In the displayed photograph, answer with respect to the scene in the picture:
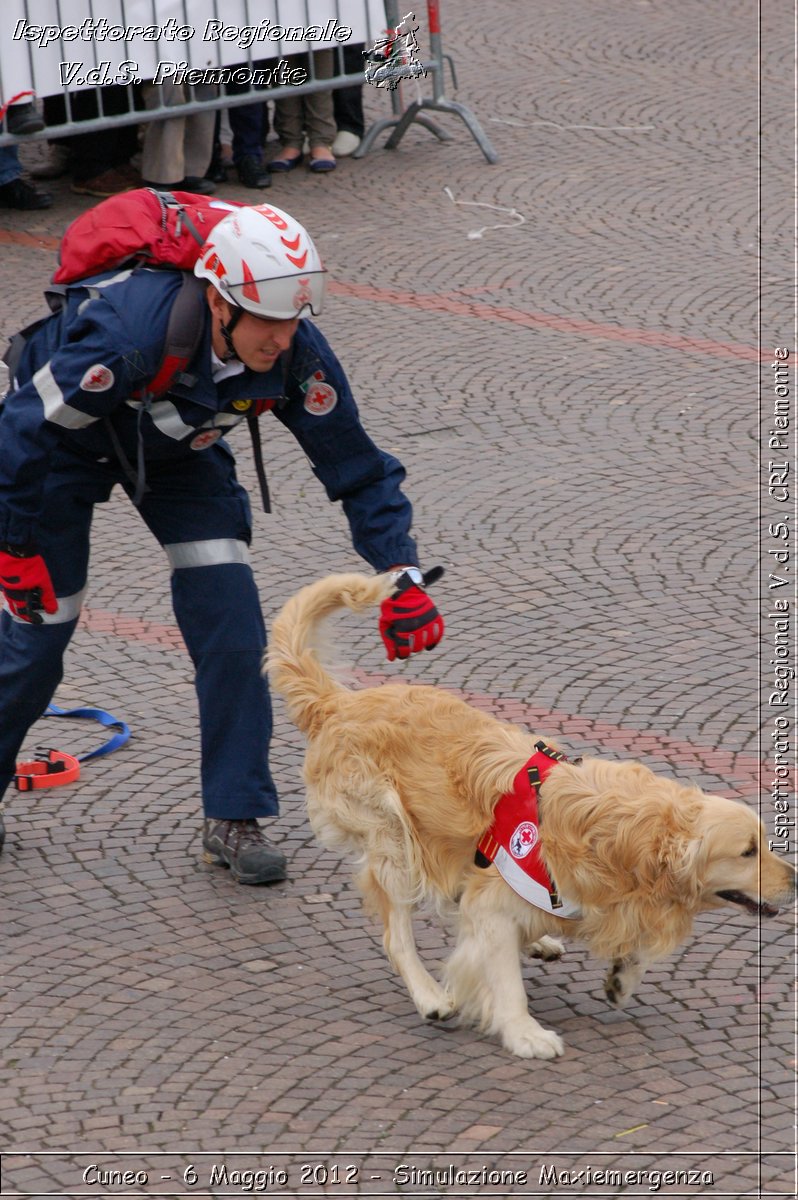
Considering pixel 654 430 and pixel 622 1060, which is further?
pixel 654 430

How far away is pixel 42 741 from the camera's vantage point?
5789 mm

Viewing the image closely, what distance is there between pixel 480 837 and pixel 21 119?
803 centimetres

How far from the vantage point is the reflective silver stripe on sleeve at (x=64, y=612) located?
15.5ft

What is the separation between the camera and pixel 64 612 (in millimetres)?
4766

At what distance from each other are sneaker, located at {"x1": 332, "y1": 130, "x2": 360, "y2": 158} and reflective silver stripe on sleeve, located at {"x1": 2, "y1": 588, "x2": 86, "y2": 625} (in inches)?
339

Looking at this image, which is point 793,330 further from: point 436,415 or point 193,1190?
point 193,1190

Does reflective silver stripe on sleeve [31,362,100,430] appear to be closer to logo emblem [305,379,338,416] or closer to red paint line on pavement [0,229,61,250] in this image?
logo emblem [305,379,338,416]

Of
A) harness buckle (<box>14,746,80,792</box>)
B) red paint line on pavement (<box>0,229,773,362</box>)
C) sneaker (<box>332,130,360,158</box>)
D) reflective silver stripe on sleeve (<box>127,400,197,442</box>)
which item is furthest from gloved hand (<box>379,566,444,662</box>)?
sneaker (<box>332,130,360,158</box>)

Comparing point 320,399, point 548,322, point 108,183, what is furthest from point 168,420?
point 108,183

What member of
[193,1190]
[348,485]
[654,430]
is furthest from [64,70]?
[193,1190]

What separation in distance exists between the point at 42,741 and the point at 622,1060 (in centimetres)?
262

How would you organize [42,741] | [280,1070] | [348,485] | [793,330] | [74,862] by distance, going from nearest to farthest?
[280,1070]
[348,485]
[74,862]
[42,741]
[793,330]

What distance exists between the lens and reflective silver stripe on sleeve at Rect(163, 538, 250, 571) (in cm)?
482

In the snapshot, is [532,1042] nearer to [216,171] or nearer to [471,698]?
[471,698]
